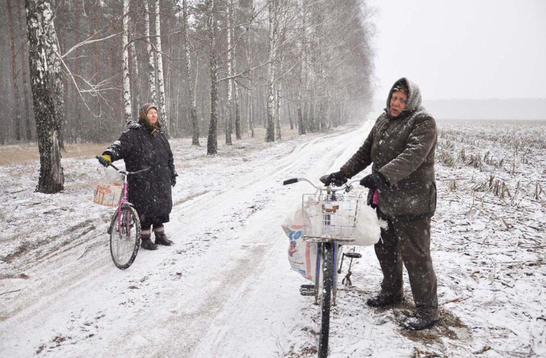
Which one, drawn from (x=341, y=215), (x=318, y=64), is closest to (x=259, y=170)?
(x=341, y=215)

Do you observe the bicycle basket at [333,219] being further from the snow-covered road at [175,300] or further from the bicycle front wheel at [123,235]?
the bicycle front wheel at [123,235]

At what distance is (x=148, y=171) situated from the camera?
194 inches

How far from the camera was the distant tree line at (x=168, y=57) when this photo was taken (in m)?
13.0

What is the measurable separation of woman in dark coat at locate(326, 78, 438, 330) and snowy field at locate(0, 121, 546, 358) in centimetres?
46

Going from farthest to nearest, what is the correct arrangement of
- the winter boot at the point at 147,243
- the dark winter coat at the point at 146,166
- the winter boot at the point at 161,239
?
the winter boot at the point at 161,239 → the winter boot at the point at 147,243 → the dark winter coat at the point at 146,166

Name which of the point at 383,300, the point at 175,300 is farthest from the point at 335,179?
the point at 175,300

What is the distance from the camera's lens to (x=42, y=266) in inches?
177

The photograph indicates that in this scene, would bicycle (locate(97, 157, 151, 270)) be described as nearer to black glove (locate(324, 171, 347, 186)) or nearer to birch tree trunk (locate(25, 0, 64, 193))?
black glove (locate(324, 171, 347, 186))

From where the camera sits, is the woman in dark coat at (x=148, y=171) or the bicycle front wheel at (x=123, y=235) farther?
the woman in dark coat at (x=148, y=171)

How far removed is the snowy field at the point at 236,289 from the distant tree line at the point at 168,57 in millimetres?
4187

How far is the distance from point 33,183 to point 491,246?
10.7m

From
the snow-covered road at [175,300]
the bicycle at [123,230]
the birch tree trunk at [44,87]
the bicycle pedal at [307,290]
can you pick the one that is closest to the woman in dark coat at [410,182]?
the bicycle pedal at [307,290]

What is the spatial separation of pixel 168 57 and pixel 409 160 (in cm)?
1104

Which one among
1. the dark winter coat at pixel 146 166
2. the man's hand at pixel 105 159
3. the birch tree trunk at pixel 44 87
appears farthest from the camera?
the birch tree trunk at pixel 44 87
